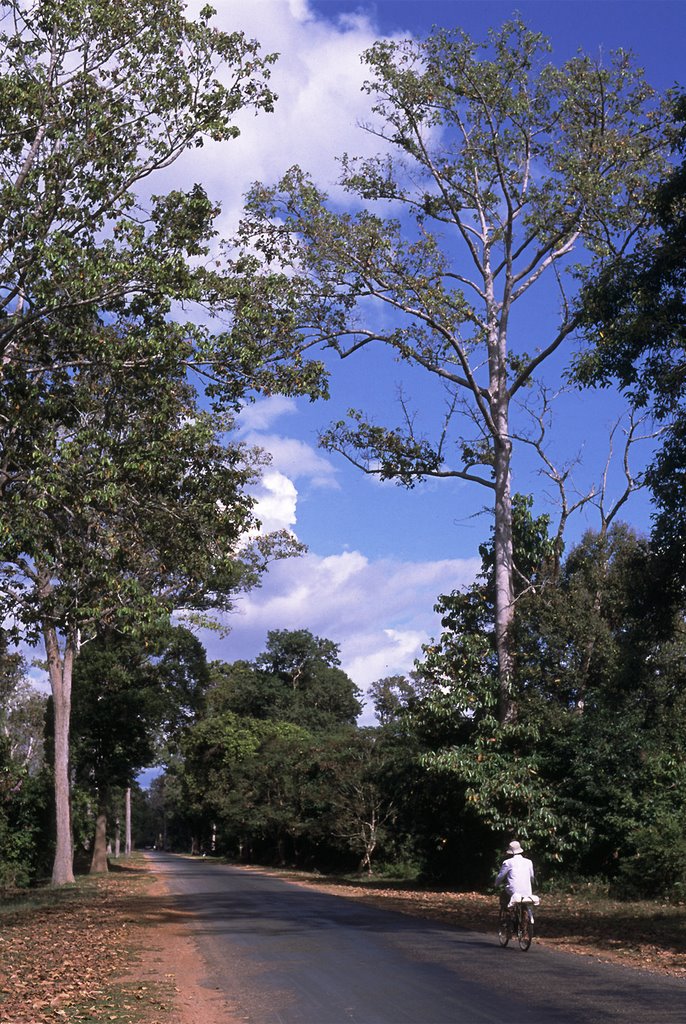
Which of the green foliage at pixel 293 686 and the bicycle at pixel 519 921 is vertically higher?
the green foliage at pixel 293 686

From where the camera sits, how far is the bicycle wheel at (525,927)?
1327 centimetres

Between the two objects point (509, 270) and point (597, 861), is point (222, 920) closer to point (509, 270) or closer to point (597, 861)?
point (597, 861)

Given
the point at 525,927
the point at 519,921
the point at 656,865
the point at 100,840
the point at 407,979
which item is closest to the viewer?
the point at 407,979

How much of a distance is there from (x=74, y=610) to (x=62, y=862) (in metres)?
18.0

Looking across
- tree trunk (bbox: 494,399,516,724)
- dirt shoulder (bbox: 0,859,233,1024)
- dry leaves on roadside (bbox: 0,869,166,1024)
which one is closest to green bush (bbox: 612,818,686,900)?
tree trunk (bbox: 494,399,516,724)

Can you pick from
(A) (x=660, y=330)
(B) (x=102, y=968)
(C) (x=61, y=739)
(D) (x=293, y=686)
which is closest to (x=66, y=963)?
(B) (x=102, y=968)

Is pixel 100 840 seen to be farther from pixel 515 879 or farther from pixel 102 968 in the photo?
pixel 515 879

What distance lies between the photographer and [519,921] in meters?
13.6

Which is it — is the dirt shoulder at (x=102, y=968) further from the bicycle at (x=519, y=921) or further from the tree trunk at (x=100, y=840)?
the tree trunk at (x=100, y=840)

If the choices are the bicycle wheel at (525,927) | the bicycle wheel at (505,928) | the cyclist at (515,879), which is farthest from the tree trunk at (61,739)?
the bicycle wheel at (525,927)

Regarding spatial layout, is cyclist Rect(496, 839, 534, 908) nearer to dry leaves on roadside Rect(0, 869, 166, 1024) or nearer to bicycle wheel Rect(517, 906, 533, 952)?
bicycle wheel Rect(517, 906, 533, 952)

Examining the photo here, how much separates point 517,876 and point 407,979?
135 inches

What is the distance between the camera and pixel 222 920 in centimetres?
1848

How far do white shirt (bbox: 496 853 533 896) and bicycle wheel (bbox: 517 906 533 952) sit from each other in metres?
0.23
